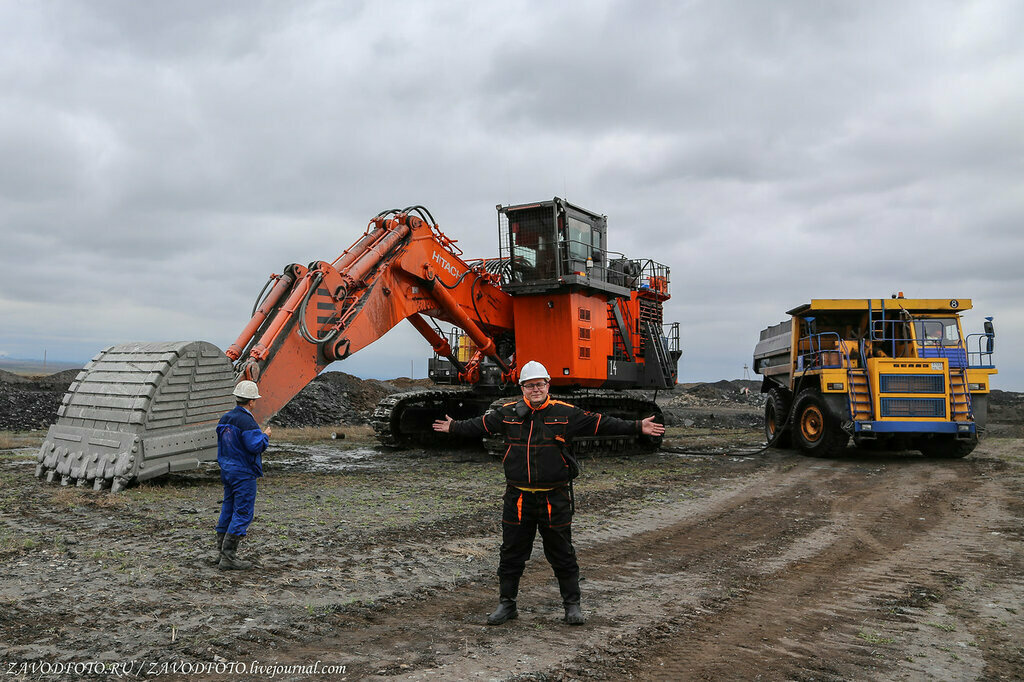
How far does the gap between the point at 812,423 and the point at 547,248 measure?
6938mm

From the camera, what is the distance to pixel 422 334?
15773 millimetres

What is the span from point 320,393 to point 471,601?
21.7 metres

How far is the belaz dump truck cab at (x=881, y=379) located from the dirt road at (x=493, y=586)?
4276 mm

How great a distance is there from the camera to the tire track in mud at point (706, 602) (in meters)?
4.48

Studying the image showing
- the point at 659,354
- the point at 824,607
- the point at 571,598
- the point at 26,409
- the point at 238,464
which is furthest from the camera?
the point at 26,409

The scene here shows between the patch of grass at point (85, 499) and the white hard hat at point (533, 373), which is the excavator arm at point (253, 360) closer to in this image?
the patch of grass at point (85, 499)

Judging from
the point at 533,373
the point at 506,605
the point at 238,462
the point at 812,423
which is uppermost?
the point at 533,373

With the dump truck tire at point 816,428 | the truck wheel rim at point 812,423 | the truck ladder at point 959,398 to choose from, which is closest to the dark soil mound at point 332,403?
the dump truck tire at point 816,428

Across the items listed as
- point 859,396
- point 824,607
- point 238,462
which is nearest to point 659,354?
point 859,396

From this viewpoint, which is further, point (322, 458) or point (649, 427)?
point (322, 458)

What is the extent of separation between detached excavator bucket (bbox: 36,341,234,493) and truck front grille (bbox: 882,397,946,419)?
11.9m

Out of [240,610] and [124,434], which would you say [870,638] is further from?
[124,434]

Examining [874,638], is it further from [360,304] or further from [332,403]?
[332,403]

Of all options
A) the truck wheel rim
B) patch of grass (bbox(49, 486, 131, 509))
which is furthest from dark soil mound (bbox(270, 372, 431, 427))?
patch of grass (bbox(49, 486, 131, 509))
